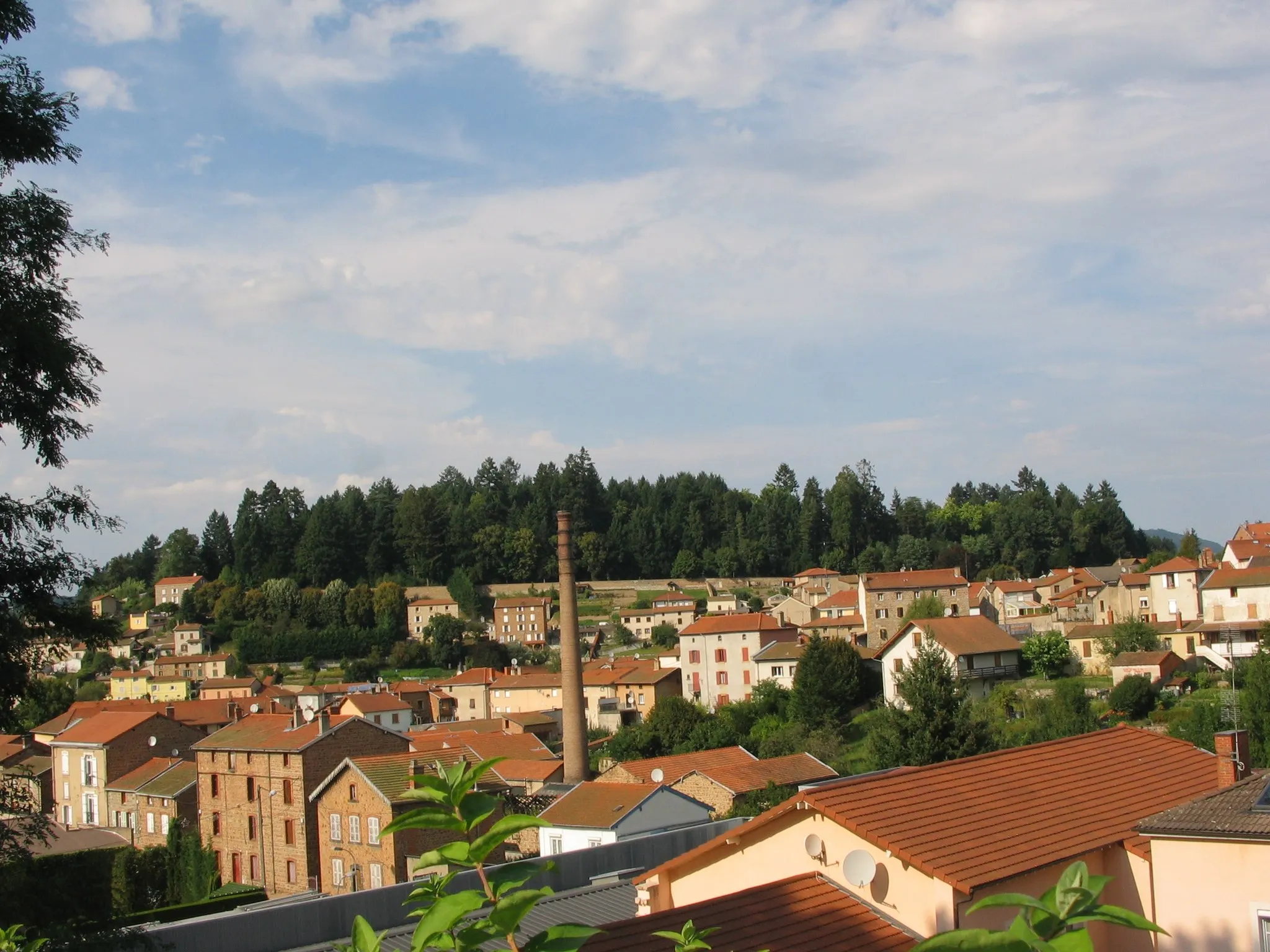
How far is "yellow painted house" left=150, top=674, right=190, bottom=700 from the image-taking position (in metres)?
81.6

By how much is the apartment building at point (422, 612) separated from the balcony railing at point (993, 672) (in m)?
59.0

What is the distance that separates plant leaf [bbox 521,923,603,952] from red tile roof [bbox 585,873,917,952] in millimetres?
5298

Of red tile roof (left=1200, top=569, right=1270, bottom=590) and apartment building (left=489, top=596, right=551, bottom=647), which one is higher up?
red tile roof (left=1200, top=569, right=1270, bottom=590)

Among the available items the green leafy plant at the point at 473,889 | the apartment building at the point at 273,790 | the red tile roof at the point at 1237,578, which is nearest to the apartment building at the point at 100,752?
the apartment building at the point at 273,790

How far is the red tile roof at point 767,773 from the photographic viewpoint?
31422 mm

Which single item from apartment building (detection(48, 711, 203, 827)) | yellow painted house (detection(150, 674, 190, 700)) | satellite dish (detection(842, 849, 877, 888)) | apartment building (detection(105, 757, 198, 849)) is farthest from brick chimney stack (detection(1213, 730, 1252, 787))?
yellow painted house (detection(150, 674, 190, 700))

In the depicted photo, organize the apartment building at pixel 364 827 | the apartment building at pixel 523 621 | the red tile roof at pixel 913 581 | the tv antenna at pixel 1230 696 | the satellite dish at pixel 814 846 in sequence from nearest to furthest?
the satellite dish at pixel 814 846 → the tv antenna at pixel 1230 696 → the apartment building at pixel 364 827 → the red tile roof at pixel 913 581 → the apartment building at pixel 523 621

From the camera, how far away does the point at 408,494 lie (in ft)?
368

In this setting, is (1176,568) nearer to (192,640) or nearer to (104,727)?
(104,727)

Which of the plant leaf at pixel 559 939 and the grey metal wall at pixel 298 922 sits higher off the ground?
the plant leaf at pixel 559 939

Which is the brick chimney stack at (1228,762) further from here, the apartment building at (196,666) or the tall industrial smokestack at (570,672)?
the apartment building at (196,666)

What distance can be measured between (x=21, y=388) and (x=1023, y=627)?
195 ft

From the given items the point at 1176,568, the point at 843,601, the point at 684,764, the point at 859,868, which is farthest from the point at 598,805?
the point at 843,601

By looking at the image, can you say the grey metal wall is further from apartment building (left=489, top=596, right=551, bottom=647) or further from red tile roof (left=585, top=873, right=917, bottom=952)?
apartment building (left=489, top=596, right=551, bottom=647)
